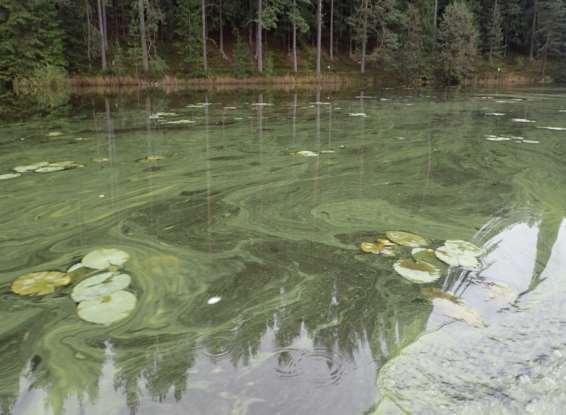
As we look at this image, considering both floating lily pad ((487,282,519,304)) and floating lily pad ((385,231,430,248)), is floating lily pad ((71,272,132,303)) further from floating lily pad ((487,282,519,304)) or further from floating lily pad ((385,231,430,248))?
floating lily pad ((487,282,519,304))

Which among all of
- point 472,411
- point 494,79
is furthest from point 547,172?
point 494,79

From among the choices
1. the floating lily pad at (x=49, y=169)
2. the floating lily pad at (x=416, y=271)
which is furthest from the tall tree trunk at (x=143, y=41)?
the floating lily pad at (x=416, y=271)

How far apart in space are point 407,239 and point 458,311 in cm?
69

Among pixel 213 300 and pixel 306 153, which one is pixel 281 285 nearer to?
pixel 213 300

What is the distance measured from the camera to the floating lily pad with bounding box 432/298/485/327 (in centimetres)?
165

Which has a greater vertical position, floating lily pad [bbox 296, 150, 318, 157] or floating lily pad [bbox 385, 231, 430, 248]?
floating lily pad [bbox 296, 150, 318, 157]

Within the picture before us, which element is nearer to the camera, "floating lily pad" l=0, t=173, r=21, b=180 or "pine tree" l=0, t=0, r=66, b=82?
"floating lily pad" l=0, t=173, r=21, b=180

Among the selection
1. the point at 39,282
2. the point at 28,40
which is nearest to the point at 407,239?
the point at 39,282

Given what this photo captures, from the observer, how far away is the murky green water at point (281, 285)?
130cm

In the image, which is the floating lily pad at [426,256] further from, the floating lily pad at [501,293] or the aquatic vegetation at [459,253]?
the floating lily pad at [501,293]

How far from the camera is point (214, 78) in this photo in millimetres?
17469

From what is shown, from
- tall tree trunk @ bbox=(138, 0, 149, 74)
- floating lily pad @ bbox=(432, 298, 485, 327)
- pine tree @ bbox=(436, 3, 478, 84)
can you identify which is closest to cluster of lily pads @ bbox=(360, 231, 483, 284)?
floating lily pad @ bbox=(432, 298, 485, 327)

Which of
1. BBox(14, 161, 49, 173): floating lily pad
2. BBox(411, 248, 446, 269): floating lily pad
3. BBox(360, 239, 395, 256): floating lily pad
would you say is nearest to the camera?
BBox(411, 248, 446, 269): floating lily pad

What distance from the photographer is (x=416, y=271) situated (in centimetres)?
203
